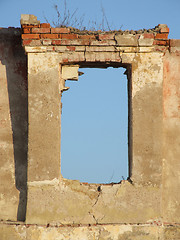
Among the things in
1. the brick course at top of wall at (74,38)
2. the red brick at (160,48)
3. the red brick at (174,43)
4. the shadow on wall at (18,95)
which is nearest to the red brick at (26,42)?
the brick course at top of wall at (74,38)

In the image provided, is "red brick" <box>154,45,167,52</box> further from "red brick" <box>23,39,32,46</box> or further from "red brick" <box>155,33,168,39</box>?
"red brick" <box>23,39,32,46</box>

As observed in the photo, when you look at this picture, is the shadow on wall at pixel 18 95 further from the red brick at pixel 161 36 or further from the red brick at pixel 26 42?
the red brick at pixel 161 36

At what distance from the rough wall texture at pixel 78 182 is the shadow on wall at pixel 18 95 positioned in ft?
0.05

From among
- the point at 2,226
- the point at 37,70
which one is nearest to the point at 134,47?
the point at 37,70

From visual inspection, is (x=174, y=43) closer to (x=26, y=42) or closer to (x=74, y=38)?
(x=74, y=38)

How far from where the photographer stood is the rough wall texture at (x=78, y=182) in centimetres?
656

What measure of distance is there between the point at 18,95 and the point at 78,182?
1652 mm

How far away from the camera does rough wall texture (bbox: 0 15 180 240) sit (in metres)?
6.56

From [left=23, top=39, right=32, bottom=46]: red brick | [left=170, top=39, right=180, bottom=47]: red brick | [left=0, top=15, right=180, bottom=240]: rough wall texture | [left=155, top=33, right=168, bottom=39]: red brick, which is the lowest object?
[left=0, top=15, right=180, bottom=240]: rough wall texture

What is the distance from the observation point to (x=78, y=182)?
22.1 feet

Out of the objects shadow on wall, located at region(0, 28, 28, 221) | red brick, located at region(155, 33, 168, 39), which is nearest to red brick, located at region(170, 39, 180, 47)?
red brick, located at region(155, 33, 168, 39)

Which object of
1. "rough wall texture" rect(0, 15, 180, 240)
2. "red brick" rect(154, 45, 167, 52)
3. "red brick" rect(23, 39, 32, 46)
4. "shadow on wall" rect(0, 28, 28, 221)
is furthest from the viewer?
"shadow on wall" rect(0, 28, 28, 221)

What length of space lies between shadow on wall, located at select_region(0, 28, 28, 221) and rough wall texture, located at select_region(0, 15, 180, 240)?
0.7 inches

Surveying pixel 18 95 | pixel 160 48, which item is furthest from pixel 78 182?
pixel 160 48
